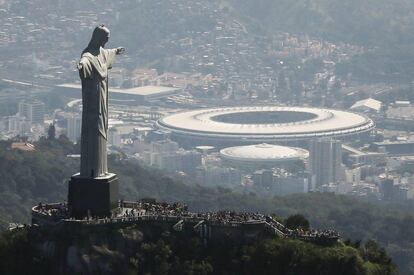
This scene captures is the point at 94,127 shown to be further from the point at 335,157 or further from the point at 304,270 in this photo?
the point at 335,157

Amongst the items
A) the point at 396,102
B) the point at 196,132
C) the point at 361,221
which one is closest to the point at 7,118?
the point at 196,132

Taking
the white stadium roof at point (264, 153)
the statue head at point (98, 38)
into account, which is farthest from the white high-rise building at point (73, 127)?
the statue head at point (98, 38)

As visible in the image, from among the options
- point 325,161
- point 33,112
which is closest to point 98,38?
point 325,161

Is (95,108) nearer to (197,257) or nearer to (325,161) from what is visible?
(197,257)

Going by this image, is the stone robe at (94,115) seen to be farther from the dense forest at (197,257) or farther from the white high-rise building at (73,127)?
the white high-rise building at (73,127)

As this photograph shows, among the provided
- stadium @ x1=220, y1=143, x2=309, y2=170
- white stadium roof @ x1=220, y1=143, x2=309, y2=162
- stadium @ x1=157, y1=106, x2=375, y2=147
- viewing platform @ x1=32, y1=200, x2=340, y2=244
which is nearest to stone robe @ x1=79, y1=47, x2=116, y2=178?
viewing platform @ x1=32, y1=200, x2=340, y2=244

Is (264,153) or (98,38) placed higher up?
(98,38)
